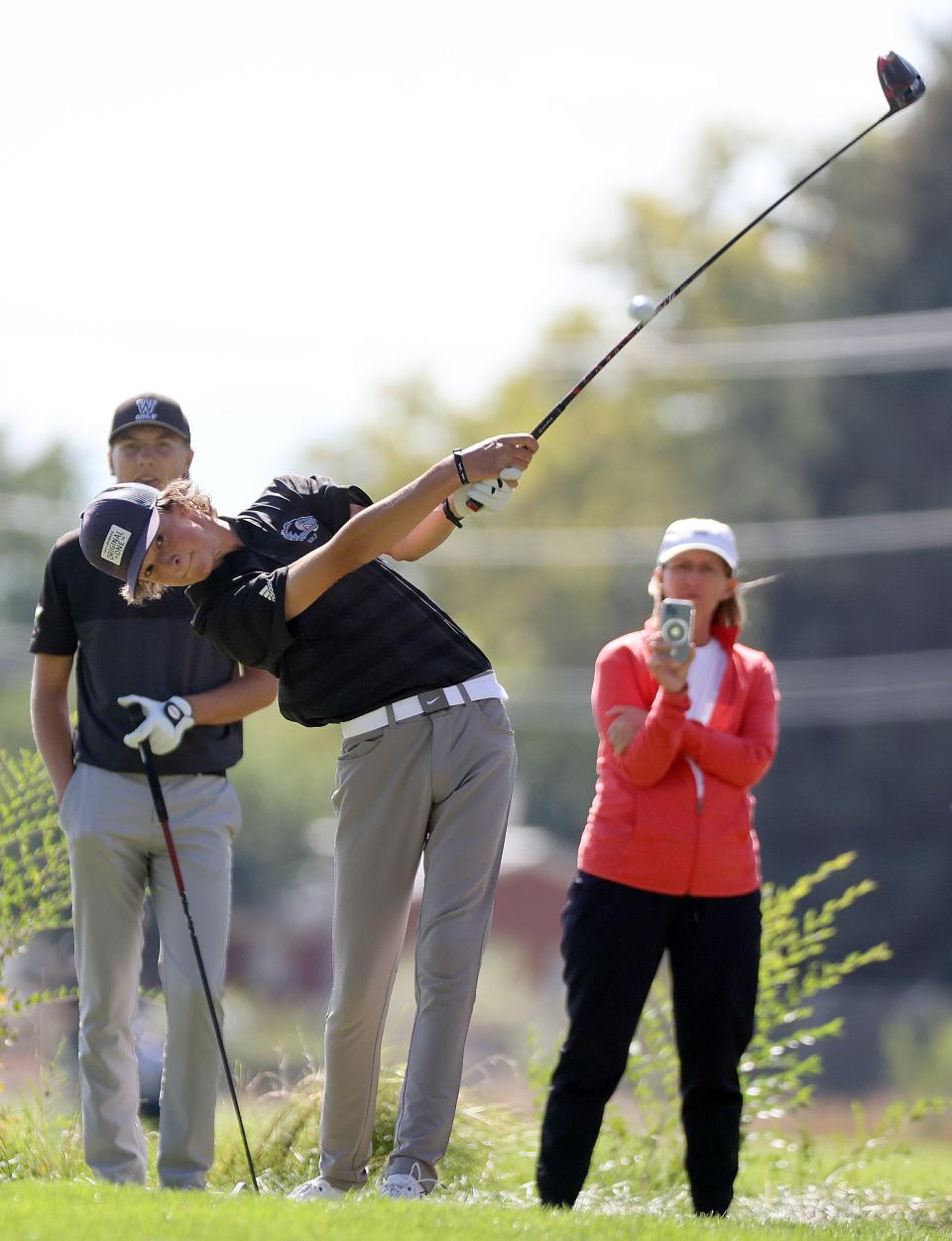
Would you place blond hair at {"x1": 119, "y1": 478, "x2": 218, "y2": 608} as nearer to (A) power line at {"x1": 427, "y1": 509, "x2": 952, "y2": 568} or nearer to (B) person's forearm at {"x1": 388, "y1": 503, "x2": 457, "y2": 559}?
(B) person's forearm at {"x1": 388, "y1": 503, "x2": 457, "y2": 559}

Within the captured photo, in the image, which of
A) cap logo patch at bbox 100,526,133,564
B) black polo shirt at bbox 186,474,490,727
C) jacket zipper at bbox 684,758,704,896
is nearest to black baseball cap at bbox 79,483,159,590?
cap logo patch at bbox 100,526,133,564

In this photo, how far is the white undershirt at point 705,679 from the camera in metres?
5.94

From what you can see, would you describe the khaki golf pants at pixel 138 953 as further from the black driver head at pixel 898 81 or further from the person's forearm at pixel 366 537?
the black driver head at pixel 898 81

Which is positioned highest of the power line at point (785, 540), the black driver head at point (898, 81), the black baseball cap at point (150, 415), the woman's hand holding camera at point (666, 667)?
the power line at point (785, 540)

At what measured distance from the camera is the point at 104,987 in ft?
19.6

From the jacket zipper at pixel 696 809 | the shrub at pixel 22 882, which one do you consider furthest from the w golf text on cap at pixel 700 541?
the shrub at pixel 22 882

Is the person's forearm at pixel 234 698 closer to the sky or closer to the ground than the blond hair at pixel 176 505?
closer to the ground

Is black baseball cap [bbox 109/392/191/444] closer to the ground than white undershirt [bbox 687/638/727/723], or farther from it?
farther from it

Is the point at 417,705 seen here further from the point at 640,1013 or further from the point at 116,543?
the point at 640,1013

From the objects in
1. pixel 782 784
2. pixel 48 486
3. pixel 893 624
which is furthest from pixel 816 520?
pixel 48 486

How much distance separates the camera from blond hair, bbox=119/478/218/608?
5.41 meters

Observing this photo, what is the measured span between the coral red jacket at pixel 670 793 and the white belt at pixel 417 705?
47 cm

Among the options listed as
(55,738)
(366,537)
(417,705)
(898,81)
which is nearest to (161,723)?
(55,738)

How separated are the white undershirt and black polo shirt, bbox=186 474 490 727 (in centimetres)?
79
